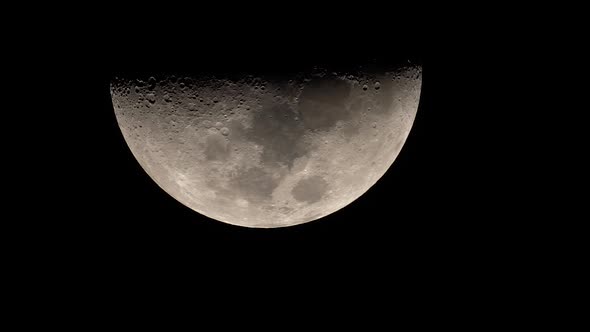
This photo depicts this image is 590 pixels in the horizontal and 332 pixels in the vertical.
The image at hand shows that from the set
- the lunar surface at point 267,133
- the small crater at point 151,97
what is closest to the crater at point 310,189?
the lunar surface at point 267,133

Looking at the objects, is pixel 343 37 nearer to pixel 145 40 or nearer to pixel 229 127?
pixel 229 127

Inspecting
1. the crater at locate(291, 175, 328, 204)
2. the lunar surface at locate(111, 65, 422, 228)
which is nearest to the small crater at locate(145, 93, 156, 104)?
the lunar surface at locate(111, 65, 422, 228)

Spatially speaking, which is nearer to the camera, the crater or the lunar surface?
the lunar surface

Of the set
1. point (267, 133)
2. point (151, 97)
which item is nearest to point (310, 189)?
point (267, 133)

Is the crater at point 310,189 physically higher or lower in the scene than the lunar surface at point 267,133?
lower

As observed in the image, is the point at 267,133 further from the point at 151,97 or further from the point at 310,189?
the point at 151,97

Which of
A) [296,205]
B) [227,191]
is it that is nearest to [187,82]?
[227,191]

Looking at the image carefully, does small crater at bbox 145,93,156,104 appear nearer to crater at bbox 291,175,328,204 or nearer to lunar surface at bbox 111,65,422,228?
lunar surface at bbox 111,65,422,228

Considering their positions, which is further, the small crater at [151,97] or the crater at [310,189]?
the crater at [310,189]

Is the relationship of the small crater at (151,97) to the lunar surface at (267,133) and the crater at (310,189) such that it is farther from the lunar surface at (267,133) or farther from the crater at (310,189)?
the crater at (310,189)
